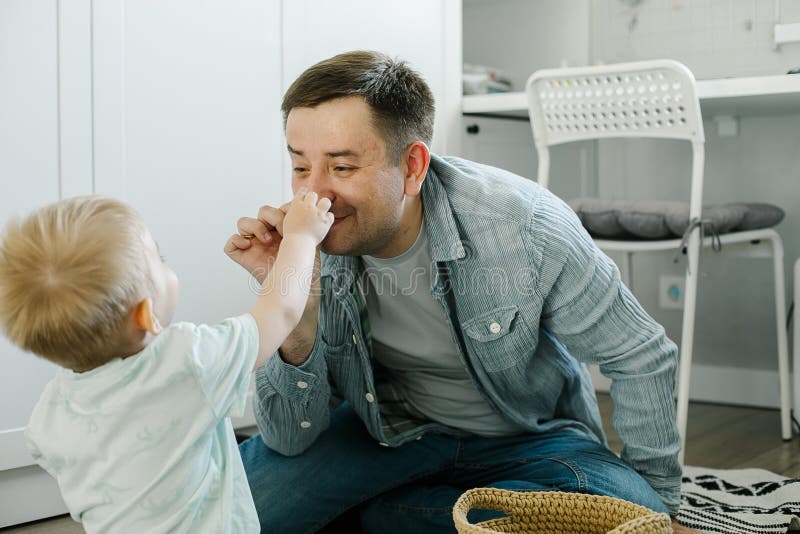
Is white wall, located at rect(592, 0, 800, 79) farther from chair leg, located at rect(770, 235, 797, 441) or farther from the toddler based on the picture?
the toddler

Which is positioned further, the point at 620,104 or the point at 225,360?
the point at 620,104

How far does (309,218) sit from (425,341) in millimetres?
394

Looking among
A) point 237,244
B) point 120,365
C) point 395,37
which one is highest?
point 395,37

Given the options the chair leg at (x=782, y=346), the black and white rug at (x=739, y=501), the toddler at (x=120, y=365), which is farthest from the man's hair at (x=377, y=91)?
the chair leg at (x=782, y=346)

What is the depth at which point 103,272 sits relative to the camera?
3.14 ft

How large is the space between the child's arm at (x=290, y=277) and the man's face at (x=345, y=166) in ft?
0.40

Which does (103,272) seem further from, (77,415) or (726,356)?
(726,356)

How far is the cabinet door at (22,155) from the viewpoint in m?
1.59

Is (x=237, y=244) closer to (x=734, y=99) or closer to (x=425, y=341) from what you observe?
(x=425, y=341)

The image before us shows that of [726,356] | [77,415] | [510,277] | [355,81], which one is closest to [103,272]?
[77,415]

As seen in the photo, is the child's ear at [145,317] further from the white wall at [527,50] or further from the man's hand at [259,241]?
the white wall at [527,50]

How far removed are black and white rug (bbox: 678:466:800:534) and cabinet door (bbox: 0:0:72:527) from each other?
1137 mm

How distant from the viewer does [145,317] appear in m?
0.98

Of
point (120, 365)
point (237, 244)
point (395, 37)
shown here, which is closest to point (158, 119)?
point (237, 244)
